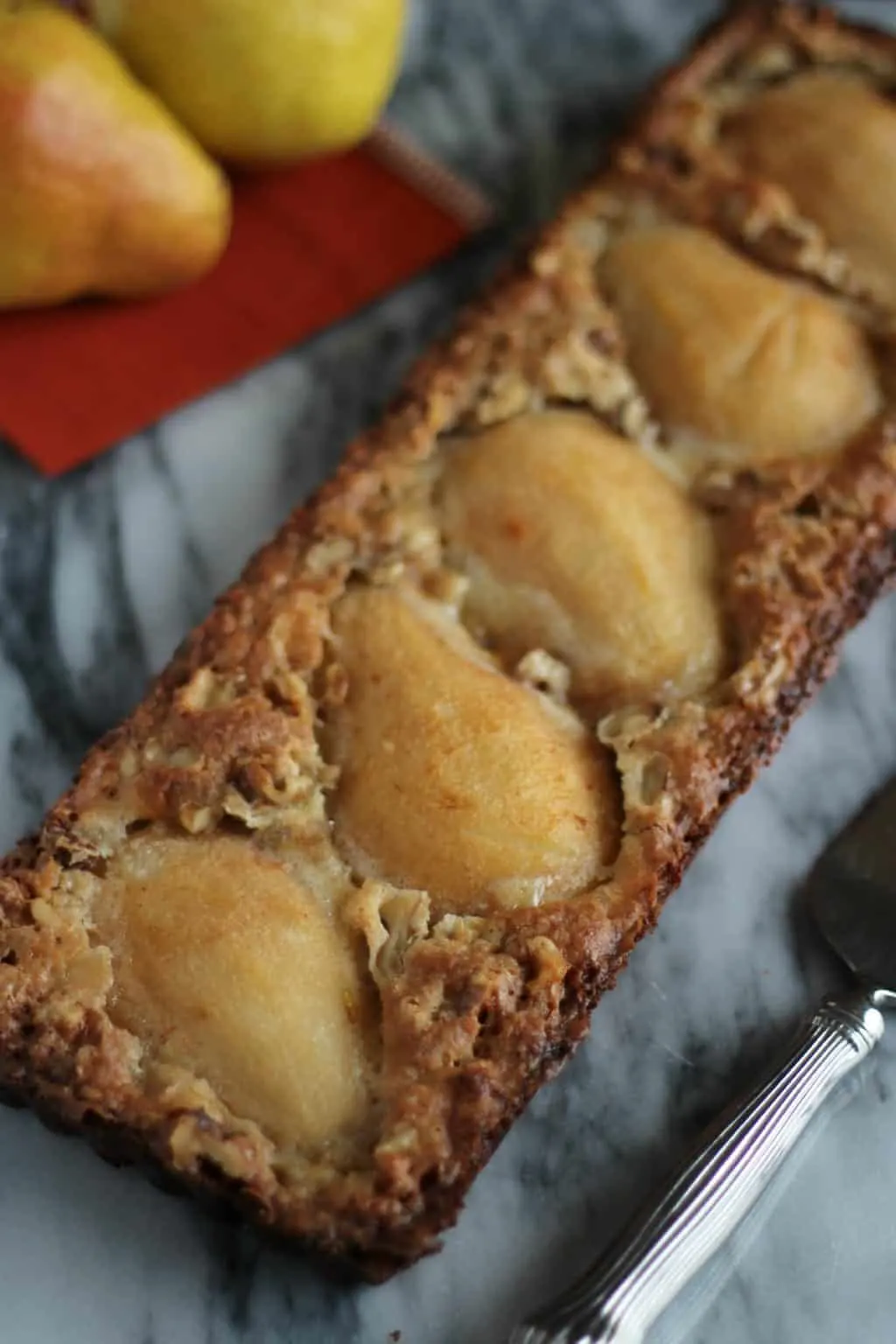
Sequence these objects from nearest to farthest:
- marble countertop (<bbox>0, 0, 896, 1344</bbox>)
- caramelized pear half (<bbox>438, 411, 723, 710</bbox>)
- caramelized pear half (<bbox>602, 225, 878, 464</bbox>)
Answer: marble countertop (<bbox>0, 0, 896, 1344</bbox>), caramelized pear half (<bbox>438, 411, 723, 710</bbox>), caramelized pear half (<bbox>602, 225, 878, 464</bbox>)

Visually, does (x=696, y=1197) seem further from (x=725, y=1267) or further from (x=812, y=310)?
(x=812, y=310)

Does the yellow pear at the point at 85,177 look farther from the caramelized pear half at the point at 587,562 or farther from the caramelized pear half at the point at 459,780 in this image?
the caramelized pear half at the point at 459,780

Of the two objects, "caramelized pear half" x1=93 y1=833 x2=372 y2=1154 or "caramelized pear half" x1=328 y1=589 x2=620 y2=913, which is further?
"caramelized pear half" x1=328 y1=589 x2=620 y2=913

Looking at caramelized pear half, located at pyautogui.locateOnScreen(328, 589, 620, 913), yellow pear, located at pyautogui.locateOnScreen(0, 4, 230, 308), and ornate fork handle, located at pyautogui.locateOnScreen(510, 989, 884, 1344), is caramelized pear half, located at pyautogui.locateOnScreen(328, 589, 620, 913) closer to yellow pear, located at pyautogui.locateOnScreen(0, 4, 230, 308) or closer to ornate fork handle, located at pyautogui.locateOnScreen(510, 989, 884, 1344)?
ornate fork handle, located at pyautogui.locateOnScreen(510, 989, 884, 1344)

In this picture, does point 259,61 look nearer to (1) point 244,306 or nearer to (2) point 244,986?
(1) point 244,306

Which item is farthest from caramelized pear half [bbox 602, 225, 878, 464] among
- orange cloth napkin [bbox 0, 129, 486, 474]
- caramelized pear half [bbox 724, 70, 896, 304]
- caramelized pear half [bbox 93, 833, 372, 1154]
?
caramelized pear half [bbox 93, 833, 372, 1154]

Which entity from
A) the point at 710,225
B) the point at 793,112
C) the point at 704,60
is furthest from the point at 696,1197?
the point at 704,60

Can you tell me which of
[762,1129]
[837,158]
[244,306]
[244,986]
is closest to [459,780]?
[244,986]
